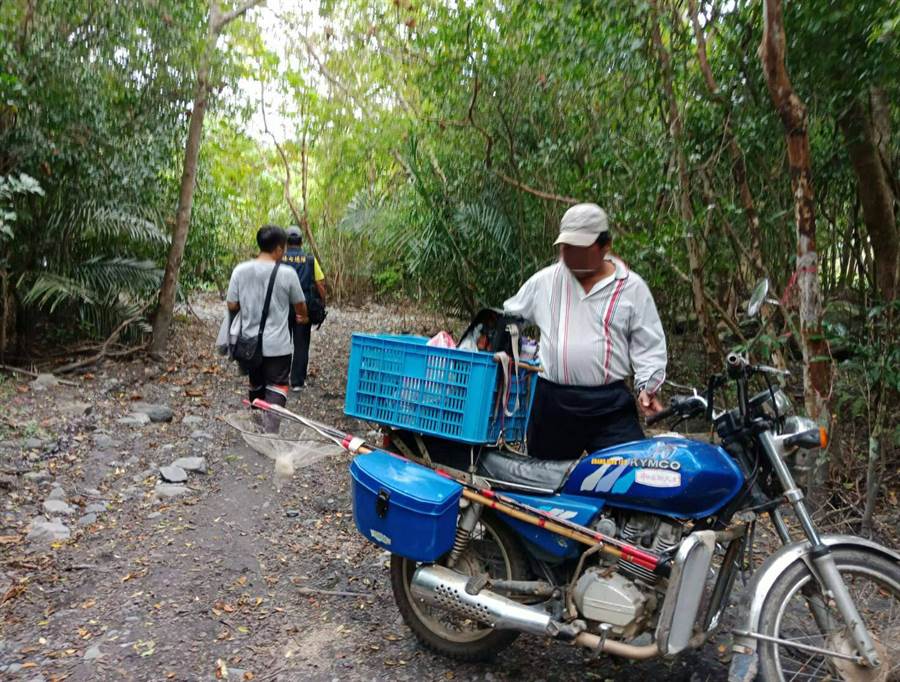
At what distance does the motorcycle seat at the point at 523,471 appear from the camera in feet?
10.3

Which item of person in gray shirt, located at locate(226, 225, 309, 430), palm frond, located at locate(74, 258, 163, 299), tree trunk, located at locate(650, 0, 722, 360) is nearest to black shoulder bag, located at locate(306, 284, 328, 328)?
person in gray shirt, located at locate(226, 225, 309, 430)

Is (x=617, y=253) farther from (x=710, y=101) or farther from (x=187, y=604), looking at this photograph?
(x=187, y=604)

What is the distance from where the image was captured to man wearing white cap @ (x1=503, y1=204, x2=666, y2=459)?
319 cm

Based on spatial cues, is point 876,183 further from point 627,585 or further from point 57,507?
point 57,507

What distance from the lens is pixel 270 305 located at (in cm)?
595

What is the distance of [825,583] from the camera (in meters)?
2.61

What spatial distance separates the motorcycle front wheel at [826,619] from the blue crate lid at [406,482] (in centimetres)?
122

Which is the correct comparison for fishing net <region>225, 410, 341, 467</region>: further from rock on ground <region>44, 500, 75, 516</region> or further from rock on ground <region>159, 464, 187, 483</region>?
rock on ground <region>44, 500, 75, 516</region>

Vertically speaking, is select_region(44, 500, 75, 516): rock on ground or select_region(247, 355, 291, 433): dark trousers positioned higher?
select_region(247, 355, 291, 433): dark trousers

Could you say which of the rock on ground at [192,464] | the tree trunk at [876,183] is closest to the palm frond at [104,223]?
the rock on ground at [192,464]

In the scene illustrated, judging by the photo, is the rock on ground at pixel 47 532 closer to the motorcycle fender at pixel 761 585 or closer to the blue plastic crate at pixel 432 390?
the blue plastic crate at pixel 432 390

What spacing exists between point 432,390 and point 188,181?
22.5 feet

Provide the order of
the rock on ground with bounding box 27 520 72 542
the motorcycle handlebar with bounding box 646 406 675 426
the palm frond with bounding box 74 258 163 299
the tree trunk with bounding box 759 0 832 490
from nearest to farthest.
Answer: the motorcycle handlebar with bounding box 646 406 675 426 < the tree trunk with bounding box 759 0 832 490 < the rock on ground with bounding box 27 520 72 542 < the palm frond with bounding box 74 258 163 299

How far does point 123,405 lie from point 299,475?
8.40 ft
